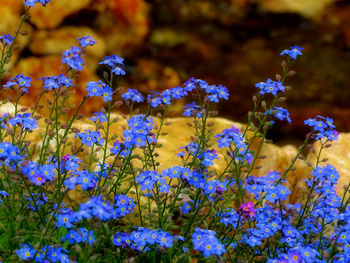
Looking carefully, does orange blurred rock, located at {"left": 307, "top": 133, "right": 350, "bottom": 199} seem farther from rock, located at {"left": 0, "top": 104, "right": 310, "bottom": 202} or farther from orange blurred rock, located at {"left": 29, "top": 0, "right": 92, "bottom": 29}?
orange blurred rock, located at {"left": 29, "top": 0, "right": 92, "bottom": 29}

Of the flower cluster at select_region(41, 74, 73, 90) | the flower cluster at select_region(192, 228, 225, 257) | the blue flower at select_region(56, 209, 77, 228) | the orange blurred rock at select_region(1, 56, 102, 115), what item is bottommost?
the blue flower at select_region(56, 209, 77, 228)

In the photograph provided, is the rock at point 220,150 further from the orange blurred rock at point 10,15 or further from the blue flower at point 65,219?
the orange blurred rock at point 10,15

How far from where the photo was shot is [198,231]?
234cm

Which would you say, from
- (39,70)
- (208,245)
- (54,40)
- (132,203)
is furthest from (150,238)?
(54,40)

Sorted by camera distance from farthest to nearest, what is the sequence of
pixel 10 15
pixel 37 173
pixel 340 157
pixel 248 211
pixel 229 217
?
pixel 10 15, pixel 340 157, pixel 229 217, pixel 248 211, pixel 37 173

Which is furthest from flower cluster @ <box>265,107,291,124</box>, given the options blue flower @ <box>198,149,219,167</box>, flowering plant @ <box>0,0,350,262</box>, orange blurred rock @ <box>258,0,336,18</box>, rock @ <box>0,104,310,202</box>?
orange blurred rock @ <box>258,0,336,18</box>

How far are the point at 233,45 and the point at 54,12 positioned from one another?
3.13 metres

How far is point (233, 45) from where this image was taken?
8.71 m

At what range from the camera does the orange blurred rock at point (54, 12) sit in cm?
719

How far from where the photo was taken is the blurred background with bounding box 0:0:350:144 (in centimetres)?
782

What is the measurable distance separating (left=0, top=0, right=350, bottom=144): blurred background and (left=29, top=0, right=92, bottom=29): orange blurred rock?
8 cm

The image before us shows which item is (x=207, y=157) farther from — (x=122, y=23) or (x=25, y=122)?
(x=122, y=23)

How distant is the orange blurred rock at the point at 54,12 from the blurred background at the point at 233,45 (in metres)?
0.08

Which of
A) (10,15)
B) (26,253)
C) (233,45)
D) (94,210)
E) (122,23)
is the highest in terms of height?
(233,45)
